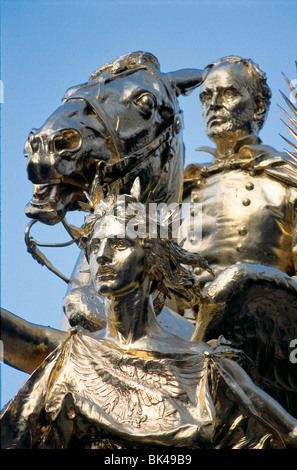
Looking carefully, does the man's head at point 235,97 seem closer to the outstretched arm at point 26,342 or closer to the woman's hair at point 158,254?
the woman's hair at point 158,254

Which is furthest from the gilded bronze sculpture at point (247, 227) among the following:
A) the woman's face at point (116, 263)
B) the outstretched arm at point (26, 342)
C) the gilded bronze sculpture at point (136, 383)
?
the outstretched arm at point (26, 342)

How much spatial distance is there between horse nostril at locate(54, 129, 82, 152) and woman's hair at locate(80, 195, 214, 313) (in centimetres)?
60

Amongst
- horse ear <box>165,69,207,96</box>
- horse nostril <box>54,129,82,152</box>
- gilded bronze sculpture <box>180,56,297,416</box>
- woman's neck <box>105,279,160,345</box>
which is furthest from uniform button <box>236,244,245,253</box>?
woman's neck <box>105,279,160,345</box>

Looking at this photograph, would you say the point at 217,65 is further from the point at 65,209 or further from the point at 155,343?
the point at 155,343

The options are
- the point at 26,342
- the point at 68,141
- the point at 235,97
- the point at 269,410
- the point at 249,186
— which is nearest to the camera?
the point at 269,410

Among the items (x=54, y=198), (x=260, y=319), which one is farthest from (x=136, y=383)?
(x=54, y=198)

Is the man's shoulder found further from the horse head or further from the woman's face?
the woman's face

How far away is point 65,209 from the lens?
308 inches

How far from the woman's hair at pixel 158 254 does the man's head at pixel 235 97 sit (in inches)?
93.3

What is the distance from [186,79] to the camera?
8430 mm

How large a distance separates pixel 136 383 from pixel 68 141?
157 cm

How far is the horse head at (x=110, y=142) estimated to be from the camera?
7707 mm

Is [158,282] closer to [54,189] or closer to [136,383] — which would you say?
[136,383]

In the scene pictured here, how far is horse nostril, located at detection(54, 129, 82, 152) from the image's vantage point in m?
7.70
